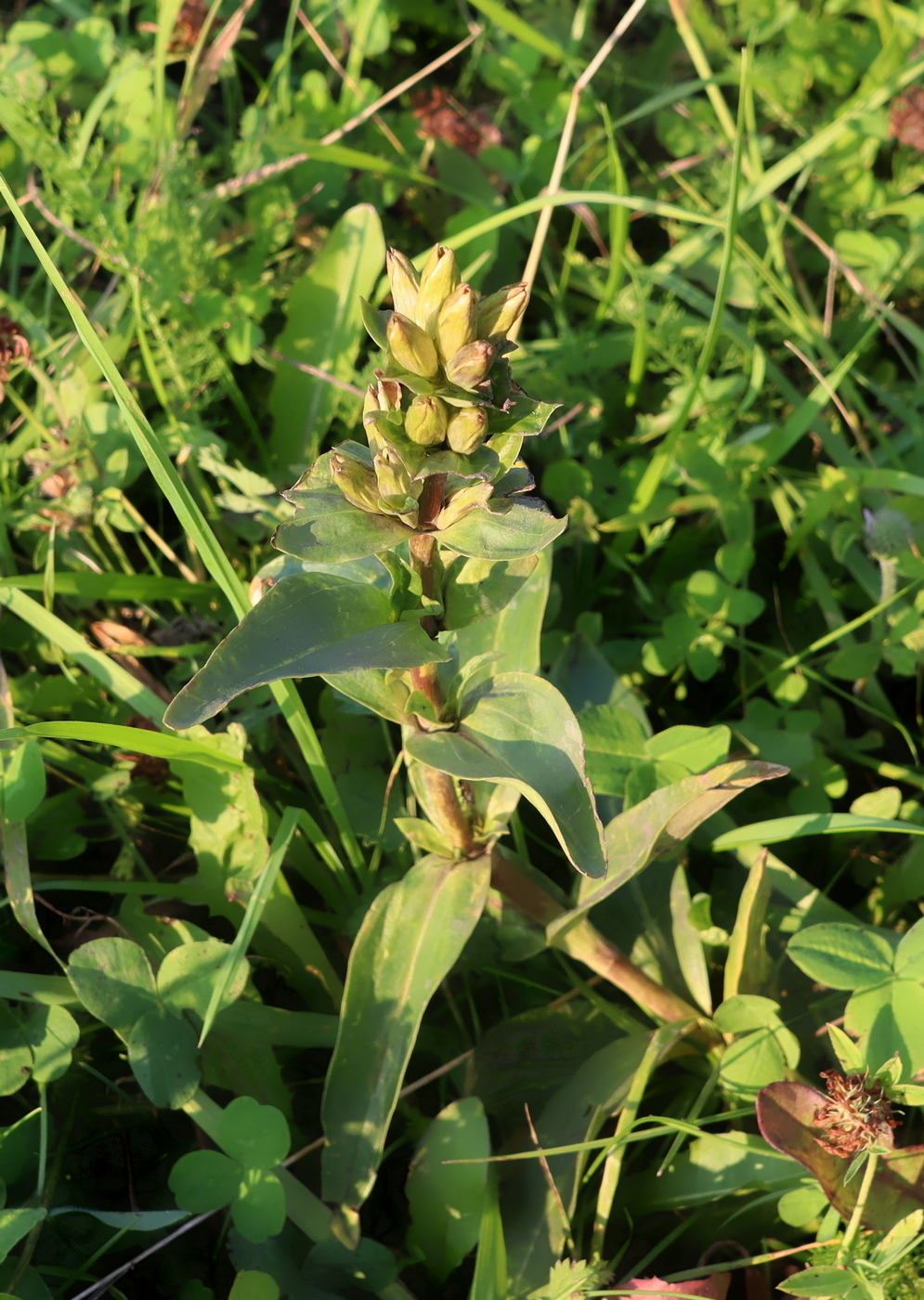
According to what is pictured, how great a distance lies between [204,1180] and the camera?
73.0 inches

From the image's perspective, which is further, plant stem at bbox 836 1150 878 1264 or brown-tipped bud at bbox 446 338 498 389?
plant stem at bbox 836 1150 878 1264

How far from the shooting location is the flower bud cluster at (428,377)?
1406 mm

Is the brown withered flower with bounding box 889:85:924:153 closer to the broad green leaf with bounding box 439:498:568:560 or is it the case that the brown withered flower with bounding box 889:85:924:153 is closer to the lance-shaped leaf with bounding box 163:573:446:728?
the broad green leaf with bounding box 439:498:568:560

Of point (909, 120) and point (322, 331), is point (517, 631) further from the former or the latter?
point (909, 120)

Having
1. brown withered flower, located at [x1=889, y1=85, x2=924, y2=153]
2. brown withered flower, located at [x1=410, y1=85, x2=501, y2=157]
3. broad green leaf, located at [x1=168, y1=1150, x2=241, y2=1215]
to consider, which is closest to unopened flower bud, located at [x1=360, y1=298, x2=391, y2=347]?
broad green leaf, located at [x1=168, y1=1150, x2=241, y2=1215]

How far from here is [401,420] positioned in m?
1.48

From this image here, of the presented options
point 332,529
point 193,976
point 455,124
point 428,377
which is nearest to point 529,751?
point 332,529

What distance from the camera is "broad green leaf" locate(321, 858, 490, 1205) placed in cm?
190

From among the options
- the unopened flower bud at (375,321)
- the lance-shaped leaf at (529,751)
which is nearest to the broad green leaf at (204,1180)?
the lance-shaped leaf at (529,751)

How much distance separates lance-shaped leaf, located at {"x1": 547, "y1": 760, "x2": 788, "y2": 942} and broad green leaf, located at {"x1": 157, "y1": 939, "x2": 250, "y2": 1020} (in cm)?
64

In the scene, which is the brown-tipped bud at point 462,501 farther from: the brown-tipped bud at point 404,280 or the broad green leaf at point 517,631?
the broad green leaf at point 517,631

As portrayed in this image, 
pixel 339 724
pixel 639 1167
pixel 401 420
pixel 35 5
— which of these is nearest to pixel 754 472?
pixel 339 724

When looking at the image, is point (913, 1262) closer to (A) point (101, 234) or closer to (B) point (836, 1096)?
(B) point (836, 1096)

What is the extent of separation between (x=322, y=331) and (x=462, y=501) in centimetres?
159
